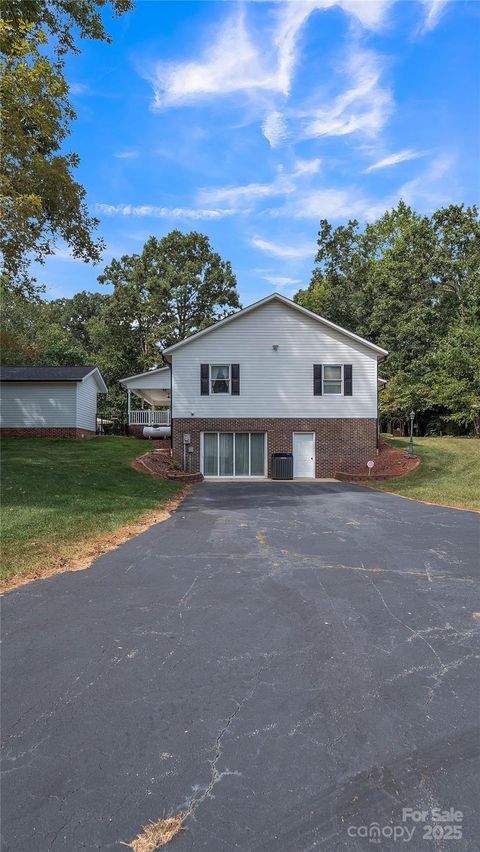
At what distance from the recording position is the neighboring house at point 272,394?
19.5 meters

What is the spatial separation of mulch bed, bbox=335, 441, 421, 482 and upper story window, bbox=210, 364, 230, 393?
6057mm

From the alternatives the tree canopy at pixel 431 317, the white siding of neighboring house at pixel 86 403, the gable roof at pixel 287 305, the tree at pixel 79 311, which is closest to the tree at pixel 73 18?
the gable roof at pixel 287 305

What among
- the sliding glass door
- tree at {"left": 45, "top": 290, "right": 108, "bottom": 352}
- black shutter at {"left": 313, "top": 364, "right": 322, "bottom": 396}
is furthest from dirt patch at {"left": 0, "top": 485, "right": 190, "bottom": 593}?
tree at {"left": 45, "top": 290, "right": 108, "bottom": 352}

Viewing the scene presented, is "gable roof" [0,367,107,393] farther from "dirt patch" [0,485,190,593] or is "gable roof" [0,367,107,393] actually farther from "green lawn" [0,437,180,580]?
"dirt patch" [0,485,190,593]

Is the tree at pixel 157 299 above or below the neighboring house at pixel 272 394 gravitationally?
above

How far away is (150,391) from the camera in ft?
90.9

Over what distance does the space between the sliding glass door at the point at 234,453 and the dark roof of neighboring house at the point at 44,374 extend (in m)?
9.64

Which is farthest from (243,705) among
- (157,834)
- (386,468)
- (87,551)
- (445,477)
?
(386,468)

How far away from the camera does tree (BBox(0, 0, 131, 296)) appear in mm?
9383

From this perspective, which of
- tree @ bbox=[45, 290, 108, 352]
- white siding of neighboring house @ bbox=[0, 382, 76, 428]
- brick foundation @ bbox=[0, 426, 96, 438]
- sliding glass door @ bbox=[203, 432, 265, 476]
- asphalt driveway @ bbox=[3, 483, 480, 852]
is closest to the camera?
asphalt driveway @ bbox=[3, 483, 480, 852]

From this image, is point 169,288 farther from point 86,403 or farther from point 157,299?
point 86,403

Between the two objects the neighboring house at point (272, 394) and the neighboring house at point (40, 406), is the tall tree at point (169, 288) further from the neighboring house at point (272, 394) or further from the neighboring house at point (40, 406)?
the neighboring house at point (272, 394)

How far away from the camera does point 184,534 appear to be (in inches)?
318

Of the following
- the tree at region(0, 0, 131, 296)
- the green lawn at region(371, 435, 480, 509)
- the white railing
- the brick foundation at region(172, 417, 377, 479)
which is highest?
the tree at region(0, 0, 131, 296)
